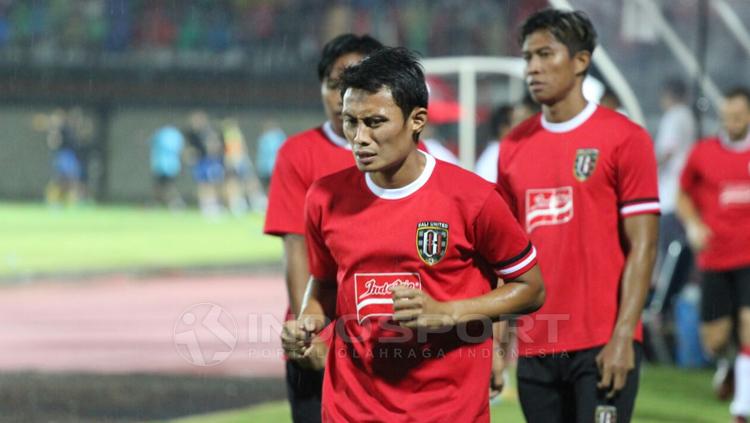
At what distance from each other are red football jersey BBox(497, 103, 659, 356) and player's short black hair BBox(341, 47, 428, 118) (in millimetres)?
1147

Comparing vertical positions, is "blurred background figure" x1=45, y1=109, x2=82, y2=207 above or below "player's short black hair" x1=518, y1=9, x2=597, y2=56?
below

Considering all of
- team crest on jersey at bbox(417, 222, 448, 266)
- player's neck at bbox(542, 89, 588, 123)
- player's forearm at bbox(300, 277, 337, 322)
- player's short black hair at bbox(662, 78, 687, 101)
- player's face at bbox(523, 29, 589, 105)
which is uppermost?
player's short black hair at bbox(662, 78, 687, 101)

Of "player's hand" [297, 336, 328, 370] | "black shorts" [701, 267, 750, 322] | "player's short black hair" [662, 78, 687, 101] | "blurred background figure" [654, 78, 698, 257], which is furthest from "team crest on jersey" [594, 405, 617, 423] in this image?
"player's short black hair" [662, 78, 687, 101]

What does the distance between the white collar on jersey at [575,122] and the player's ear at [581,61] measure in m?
0.14

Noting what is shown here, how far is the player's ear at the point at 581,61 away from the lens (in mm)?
5088

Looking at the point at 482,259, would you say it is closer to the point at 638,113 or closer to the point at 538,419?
the point at 538,419

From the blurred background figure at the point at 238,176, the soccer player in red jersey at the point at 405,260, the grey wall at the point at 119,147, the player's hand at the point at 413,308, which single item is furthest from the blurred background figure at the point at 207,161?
the player's hand at the point at 413,308

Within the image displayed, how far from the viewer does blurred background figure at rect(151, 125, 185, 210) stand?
1393 inches

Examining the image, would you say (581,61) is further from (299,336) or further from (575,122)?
(299,336)

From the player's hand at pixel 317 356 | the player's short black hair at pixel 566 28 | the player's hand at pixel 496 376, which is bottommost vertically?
the player's hand at pixel 496 376

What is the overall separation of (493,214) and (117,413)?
6.11m

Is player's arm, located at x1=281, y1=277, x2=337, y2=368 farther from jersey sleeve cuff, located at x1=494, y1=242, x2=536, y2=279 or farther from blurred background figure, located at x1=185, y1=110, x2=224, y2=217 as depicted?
blurred background figure, located at x1=185, y1=110, x2=224, y2=217

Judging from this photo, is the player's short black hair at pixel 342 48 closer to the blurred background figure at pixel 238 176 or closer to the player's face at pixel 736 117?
the player's face at pixel 736 117

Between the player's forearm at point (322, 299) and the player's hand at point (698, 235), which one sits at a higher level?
the player's forearm at point (322, 299)
